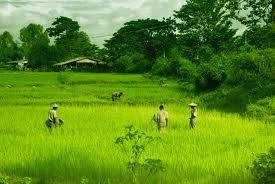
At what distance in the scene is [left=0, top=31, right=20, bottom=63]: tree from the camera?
7000cm

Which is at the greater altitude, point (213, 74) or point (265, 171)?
point (213, 74)

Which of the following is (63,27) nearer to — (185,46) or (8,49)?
(8,49)

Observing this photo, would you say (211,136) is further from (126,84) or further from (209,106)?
(126,84)

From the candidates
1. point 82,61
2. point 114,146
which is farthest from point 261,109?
point 82,61

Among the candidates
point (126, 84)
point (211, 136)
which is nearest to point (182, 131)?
point (211, 136)

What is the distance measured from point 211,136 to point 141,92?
639 inches

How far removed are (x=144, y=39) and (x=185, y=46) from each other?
15.6m

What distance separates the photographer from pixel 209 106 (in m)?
22.0

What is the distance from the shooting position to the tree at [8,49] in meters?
70.0

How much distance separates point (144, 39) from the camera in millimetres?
60500

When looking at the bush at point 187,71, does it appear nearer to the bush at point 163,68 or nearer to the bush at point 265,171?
the bush at point 163,68

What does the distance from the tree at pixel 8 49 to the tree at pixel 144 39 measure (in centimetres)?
1637

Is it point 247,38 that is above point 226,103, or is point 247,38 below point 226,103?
above

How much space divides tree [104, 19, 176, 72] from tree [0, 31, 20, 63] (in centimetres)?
1637
